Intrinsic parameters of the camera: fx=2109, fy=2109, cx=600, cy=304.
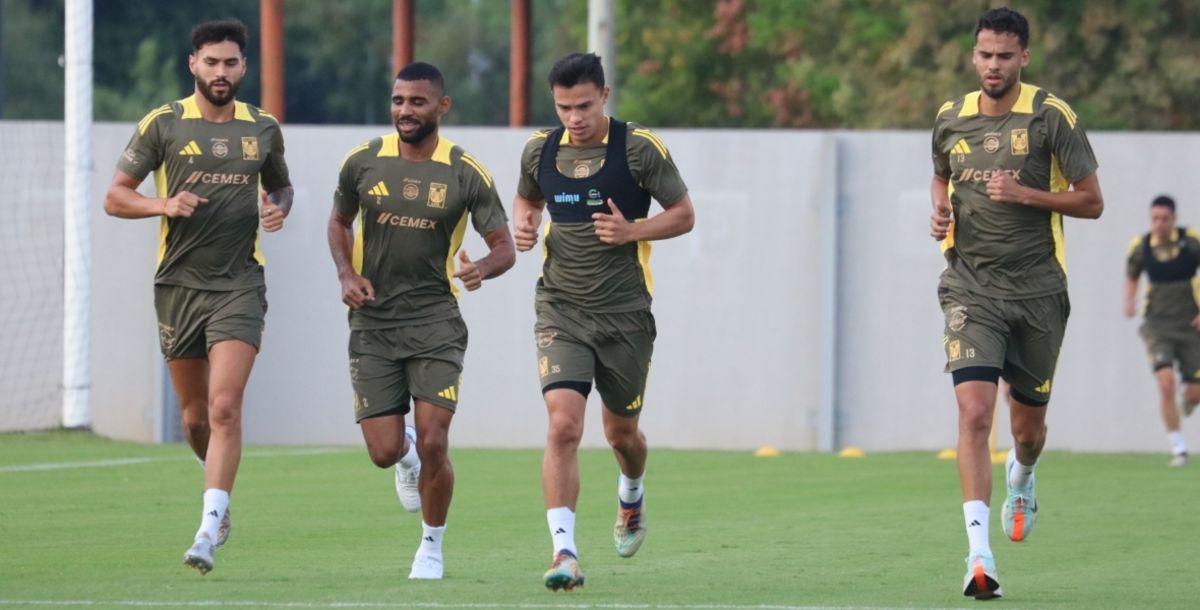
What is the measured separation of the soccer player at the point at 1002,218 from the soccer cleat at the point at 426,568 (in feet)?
7.76

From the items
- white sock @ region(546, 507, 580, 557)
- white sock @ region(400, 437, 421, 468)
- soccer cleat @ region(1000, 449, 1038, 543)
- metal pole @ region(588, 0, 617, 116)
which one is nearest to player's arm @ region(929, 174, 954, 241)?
soccer cleat @ region(1000, 449, 1038, 543)

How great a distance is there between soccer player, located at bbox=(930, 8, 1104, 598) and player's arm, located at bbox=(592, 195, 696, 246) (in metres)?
1.18

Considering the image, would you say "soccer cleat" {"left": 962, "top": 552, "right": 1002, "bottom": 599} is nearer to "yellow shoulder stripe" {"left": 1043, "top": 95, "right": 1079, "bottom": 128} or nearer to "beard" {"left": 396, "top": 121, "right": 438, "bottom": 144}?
"yellow shoulder stripe" {"left": 1043, "top": 95, "right": 1079, "bottom": 128}

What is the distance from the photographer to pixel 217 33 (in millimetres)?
9875

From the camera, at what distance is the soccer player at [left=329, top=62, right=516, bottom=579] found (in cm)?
949

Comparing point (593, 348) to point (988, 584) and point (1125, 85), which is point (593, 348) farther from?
point (1125, 85)

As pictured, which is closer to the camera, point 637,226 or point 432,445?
point 637,226

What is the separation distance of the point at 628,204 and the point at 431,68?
1083mm

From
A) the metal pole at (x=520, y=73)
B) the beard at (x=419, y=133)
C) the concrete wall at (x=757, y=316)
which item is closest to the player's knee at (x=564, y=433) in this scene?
the beard at (x=419, y=133)

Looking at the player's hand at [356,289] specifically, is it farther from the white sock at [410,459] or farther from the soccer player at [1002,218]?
the soccer player at [1002,218]

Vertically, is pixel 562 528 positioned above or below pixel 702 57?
below

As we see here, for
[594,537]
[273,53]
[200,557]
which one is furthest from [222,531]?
[273,53]

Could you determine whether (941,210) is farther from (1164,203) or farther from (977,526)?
(1164,203)

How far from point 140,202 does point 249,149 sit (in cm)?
59
